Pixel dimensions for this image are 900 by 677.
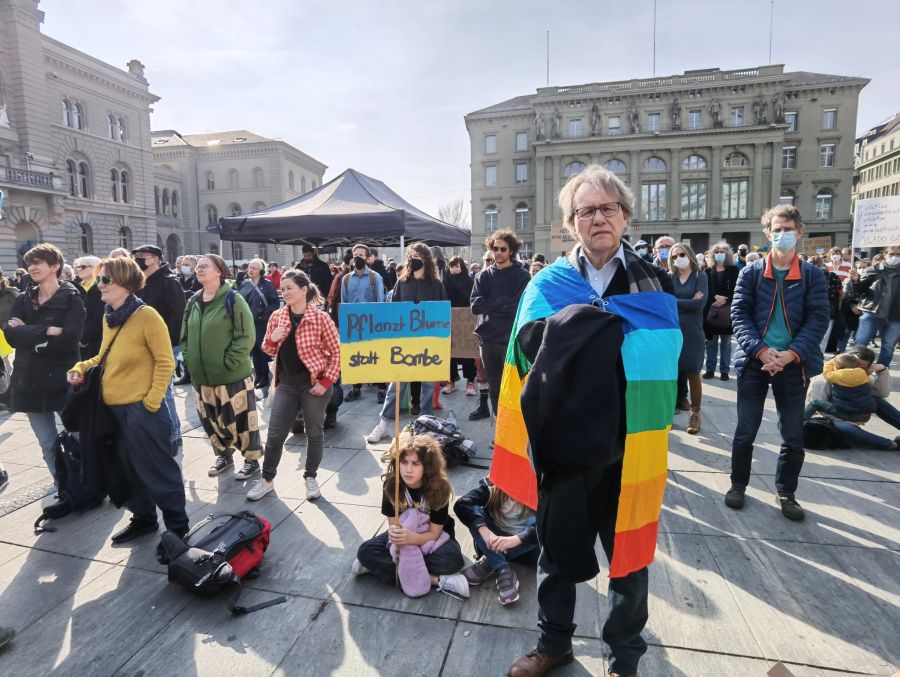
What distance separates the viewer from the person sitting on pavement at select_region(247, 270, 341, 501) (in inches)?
161

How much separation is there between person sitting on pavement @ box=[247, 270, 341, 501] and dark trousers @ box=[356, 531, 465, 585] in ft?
4.15

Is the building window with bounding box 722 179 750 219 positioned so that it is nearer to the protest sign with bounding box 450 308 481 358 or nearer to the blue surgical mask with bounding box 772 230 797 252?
the protest sign with bounding box 450 308 481 358

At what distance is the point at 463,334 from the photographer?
22.2 ft

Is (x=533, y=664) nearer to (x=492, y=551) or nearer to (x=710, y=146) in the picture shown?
(x=492, y=551)

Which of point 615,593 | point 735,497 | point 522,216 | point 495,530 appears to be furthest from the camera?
point 522,216

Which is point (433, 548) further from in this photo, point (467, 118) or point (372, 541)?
point (467, 118)

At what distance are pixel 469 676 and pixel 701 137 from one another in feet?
179

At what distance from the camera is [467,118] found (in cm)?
5425

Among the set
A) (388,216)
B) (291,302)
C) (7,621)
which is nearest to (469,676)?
(7,621)

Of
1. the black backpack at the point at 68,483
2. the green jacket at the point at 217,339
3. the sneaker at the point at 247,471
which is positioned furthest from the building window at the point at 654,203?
the black backpack at the point at 68,483

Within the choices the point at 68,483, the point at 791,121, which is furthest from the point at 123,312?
the point at 791,121

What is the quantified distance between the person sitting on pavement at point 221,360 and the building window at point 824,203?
2277 inches

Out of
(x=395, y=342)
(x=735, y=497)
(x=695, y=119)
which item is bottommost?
(x=735, y=497)

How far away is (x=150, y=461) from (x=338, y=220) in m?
5.07
